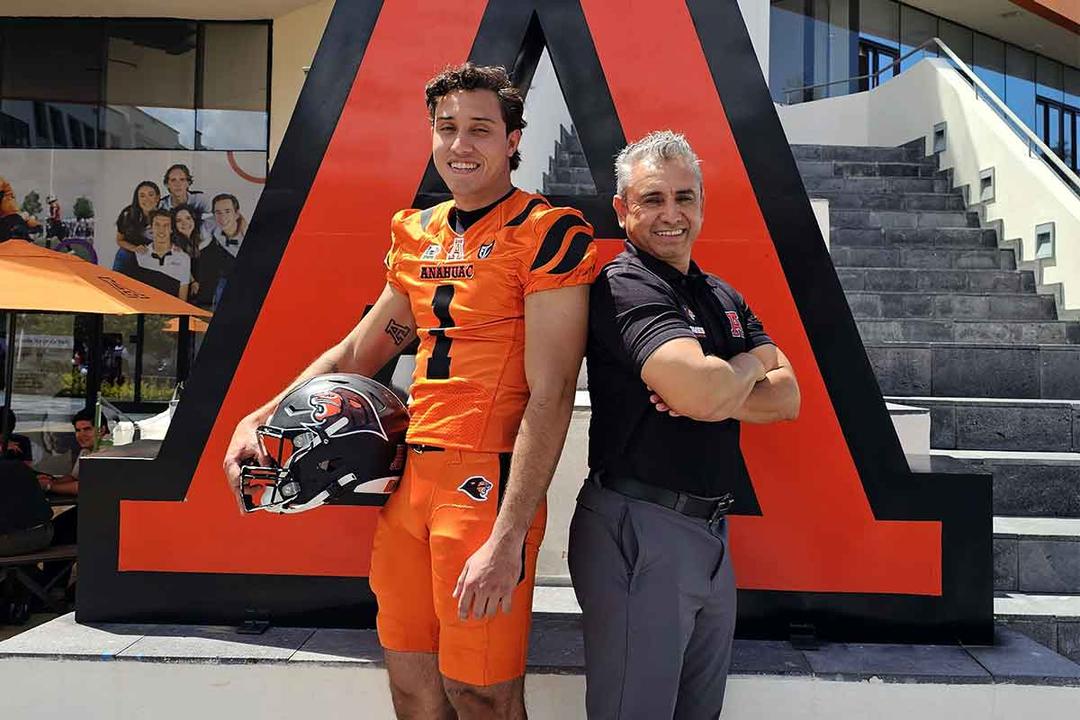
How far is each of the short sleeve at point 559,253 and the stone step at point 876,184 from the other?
20.7ft

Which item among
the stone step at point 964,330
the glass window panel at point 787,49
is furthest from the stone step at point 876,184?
the glass window panel at point 787,49

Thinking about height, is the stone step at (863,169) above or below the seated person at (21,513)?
above

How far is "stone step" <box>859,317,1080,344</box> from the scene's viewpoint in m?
5.52

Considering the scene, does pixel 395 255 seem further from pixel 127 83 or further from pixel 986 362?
pixel 127 83

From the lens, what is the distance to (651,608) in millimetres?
1851

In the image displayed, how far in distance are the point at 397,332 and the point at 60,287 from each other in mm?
5333

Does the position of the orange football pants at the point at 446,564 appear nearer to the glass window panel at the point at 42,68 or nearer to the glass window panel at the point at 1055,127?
the glass window panel at the point at 42,68

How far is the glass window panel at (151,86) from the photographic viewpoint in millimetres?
11016

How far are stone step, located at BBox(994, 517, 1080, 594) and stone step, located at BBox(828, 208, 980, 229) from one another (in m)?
4.03

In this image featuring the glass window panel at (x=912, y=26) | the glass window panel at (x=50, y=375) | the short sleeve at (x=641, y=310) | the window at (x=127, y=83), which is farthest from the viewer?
the glass window panel at (x=912, y=26)

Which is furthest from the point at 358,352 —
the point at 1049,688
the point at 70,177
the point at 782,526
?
the point at 70,177

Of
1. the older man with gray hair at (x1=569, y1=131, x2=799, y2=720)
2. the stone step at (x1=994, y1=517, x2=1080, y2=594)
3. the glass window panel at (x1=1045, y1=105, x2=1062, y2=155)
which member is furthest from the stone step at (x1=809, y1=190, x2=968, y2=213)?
the glass window panel at (x1=1045, y1=105, x2=1062, y2=155)

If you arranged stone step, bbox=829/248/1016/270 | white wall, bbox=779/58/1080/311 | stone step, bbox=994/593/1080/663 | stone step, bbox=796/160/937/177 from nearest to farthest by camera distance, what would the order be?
stone step, bbox=994/593/1080/663
white wall, bbox=779/58/1080/311
stone step, bbox=829/248/1016/270
stone step, bbox=796/160/937/177

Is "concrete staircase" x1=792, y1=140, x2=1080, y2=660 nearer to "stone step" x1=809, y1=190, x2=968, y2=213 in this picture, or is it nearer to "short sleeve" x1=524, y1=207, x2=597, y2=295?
"stone step" x1=809, y1=190, x2=968, y2=213
